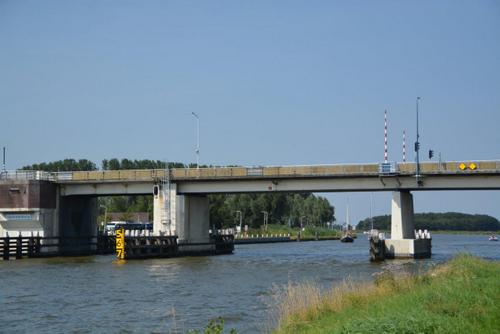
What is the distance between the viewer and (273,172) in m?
65.4

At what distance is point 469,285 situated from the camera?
20078 mm

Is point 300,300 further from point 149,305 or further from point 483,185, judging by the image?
point 483,185

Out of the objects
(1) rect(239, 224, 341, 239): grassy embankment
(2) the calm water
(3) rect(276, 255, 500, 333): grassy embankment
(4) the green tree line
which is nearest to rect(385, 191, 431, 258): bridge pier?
(2) the calm water

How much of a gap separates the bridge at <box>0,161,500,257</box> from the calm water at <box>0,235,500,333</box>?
449 inches

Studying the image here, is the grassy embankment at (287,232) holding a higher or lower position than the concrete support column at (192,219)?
lower

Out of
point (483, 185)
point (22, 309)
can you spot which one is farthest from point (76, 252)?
point (22, 309)

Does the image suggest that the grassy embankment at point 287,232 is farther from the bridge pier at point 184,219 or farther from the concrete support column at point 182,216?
the concrete support column at point 182,216

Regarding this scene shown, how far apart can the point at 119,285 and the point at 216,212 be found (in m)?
90.1

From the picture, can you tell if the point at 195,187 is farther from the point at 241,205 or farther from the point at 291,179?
the point at 241,205

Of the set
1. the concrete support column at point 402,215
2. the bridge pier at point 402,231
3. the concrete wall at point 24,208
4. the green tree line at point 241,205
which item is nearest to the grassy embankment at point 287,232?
the green tree line at point 241,205

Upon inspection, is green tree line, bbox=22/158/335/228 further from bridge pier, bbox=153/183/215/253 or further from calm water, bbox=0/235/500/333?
calm water, bbox=0/235/500/333

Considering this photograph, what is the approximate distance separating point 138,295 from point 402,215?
33056 mm

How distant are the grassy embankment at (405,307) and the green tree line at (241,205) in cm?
10477

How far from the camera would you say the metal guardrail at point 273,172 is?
5818cm
